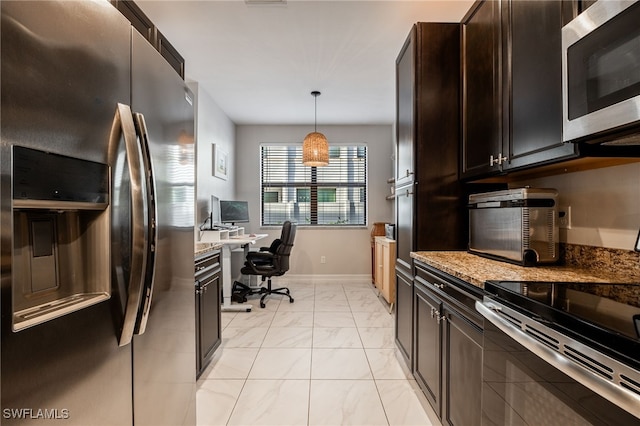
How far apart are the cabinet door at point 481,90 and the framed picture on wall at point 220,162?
3145 mm

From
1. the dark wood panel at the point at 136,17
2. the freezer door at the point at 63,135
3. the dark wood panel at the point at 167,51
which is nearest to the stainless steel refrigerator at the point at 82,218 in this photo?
the freezer door at the point at 63,135

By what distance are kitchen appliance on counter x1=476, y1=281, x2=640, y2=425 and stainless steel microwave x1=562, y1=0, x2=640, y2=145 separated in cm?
54

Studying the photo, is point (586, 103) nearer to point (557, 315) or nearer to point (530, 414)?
point (557, 315)

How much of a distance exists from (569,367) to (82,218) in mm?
1298

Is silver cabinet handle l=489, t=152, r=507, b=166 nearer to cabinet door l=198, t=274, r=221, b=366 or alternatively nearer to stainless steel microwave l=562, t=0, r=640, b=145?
stainless steel microwave l=562, t=0, r=640, b=145

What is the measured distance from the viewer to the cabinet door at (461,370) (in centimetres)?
122

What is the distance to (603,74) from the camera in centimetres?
97

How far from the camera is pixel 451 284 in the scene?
1459mm

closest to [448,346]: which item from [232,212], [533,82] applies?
[533,82]

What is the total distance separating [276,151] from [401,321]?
3.85m

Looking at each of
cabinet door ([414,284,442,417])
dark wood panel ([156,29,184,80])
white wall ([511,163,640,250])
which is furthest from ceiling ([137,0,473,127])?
cabinet door ([414,284,442,417])

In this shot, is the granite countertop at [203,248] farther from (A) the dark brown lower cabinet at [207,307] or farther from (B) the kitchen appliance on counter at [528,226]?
(B) the kitchen appliance on counter at [528,226]

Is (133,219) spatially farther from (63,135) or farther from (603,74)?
(603,74)

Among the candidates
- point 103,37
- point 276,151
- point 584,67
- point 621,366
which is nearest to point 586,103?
point 584,67
